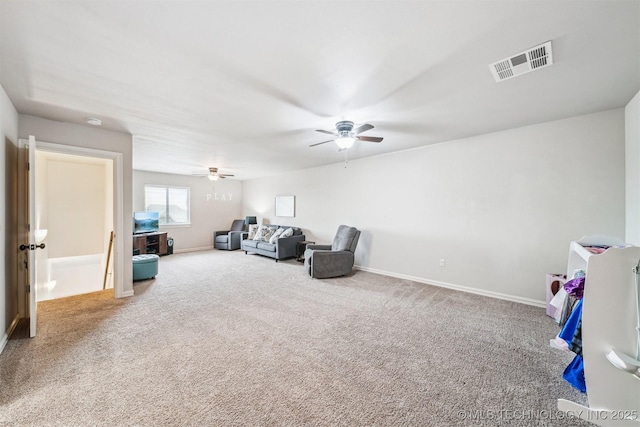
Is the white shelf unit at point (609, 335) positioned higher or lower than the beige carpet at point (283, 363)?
higher

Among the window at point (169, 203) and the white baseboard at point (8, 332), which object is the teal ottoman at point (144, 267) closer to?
the white baseboard at point (8, 332)

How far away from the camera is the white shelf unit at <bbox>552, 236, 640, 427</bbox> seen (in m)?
1.51

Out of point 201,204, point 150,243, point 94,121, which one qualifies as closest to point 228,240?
point 201,204

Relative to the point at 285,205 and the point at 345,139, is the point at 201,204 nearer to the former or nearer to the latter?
the point at 285,205

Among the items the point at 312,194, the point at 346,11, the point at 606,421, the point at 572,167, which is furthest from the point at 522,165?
the point at 312,194

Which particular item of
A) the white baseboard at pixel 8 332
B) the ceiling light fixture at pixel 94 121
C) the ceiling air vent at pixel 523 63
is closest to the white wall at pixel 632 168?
the ceiling air vent at pixel 523 63

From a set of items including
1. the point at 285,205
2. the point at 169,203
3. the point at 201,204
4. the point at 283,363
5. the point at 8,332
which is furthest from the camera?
the point at 201,204

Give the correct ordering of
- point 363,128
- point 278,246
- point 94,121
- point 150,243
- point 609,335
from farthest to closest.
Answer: point 150,243 → point 278,246 → point 94,121 → point 363,128 → point 609,335

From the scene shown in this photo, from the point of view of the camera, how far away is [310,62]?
198 cm

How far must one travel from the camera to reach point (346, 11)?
148cm

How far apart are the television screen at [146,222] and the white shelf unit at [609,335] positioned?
8153 millimetres

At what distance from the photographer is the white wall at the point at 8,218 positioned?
2.39m

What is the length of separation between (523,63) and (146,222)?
8.10 m

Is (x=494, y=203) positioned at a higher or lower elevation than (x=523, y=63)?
lower
